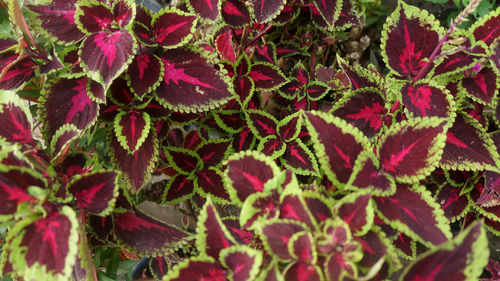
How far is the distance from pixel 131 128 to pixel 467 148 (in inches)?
27.5

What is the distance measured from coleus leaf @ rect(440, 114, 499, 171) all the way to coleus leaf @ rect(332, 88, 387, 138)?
149 millimetres

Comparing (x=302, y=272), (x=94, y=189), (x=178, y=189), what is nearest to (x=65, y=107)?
(x=94, y=189)

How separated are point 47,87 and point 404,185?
2.40ft

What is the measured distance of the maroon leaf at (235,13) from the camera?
110 centimetres

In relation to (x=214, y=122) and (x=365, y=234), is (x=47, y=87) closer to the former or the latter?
(x=214, y=122)

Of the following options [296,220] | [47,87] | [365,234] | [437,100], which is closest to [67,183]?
[47,87]

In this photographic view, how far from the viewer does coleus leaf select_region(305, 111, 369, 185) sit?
66 cm

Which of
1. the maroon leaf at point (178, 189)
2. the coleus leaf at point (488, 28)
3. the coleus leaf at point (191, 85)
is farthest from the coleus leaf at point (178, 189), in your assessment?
the coleus leaf at point (488, 28)

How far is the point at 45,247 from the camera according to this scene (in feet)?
2.01

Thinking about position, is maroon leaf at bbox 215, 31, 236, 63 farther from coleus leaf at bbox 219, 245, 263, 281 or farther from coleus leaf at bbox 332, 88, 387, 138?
coleus leaf at bbox 219, 245, 263, 281

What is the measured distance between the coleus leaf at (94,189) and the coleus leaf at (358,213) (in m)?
0.38

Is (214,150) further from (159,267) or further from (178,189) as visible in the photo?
(159,267)

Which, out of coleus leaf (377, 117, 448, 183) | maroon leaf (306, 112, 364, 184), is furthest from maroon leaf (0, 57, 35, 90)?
coleus leaf (377, 117, 448, 183)

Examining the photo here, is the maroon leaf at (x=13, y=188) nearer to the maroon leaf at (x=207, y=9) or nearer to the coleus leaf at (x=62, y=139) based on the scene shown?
the coleus leaf at (x=62, y=139)
